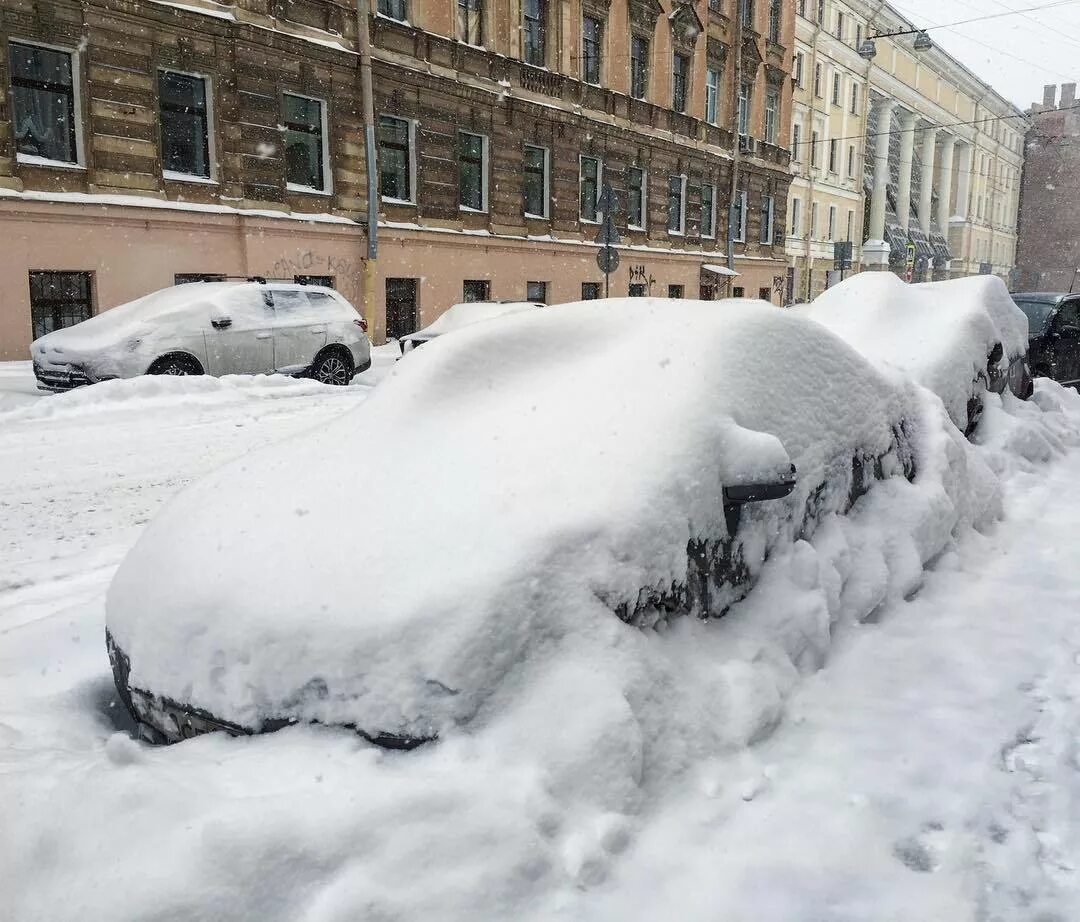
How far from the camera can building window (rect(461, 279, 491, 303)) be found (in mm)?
21500

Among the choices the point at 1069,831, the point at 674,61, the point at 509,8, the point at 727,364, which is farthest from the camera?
the point at 674,61

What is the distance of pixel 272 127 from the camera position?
16.9 metres

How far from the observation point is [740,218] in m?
32.4

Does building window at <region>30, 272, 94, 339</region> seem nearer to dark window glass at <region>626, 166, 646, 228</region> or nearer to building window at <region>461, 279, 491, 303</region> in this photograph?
building window at <region>461, 279, 491, 303</region>

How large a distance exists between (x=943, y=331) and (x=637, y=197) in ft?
72.1

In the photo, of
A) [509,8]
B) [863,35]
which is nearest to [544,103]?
[509,8]

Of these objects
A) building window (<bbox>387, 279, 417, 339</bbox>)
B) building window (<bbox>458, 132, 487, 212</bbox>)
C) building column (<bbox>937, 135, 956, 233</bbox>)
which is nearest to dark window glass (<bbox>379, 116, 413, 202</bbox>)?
building window (<bbox>458, 132, 487, 212</bbox>)

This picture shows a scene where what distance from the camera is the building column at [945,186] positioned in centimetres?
5506

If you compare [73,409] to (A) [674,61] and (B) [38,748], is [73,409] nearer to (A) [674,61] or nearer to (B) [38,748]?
(B) [38,748]

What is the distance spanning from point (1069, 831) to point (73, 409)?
9.11 m

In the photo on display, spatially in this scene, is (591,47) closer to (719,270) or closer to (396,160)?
(396,160)

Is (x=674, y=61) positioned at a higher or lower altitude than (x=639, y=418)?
higher

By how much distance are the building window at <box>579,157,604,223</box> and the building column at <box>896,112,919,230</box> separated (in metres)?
30.3

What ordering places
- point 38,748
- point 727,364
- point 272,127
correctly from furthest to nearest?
point 272,127 < point 727,364 < point 38,748
